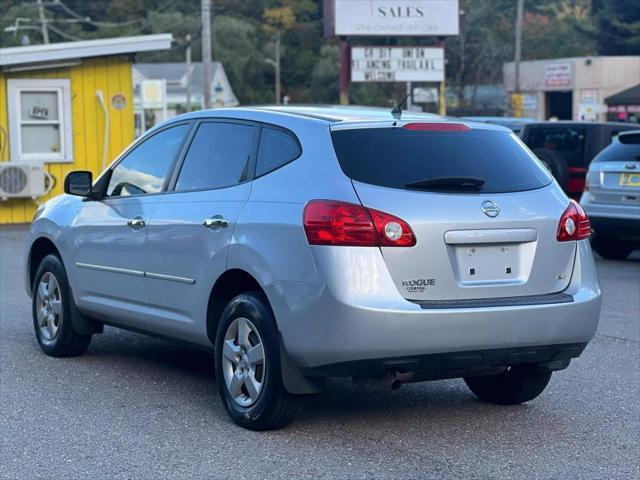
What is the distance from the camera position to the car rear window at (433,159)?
18.8 feet

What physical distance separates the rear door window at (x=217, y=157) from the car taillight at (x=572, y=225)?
1.74 m

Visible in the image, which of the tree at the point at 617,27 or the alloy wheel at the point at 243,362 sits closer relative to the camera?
the alloy wheel at the point at 243,362

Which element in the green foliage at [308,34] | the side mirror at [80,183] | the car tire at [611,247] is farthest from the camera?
the green foliage at [308,34]

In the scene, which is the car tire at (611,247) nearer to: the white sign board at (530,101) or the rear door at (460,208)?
the rear door at (460,208)

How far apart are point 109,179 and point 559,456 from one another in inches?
146

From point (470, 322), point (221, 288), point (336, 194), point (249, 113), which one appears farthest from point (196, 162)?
point (470, 322)

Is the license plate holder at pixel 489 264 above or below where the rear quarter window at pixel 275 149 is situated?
below

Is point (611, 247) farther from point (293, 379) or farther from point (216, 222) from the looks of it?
point (293, 379)

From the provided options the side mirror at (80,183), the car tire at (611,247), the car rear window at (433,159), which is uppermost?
the car rear window at (433,159)

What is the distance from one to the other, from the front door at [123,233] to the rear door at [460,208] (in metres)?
1.67

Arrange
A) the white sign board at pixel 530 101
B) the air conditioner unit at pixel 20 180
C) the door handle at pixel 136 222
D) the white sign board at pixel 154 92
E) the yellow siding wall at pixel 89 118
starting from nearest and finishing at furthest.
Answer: the door handle at pixel 136 222 < the air conditioner unit at pixel 20 180 < the yellow siding wall at pixel 89 118 < the white sign board at pixel 154 92 < the white sign board at pixel 530 101

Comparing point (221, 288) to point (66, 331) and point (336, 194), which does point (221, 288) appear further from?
point (66, 331)

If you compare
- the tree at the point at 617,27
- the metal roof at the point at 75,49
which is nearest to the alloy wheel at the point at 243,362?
the metal roof at the point at 75,49

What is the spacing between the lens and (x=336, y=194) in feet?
18.2
